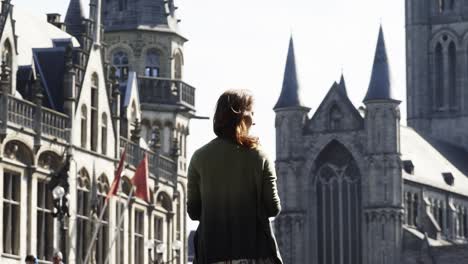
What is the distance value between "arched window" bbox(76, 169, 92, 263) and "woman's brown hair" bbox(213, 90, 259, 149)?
4184 cm

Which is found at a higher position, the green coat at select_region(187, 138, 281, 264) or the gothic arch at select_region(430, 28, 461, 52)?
the gothic arch at select_region(430, 28, 461, 52)

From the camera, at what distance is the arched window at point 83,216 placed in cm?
5331

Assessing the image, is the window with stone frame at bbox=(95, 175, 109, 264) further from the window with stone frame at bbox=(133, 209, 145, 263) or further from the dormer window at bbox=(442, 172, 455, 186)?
the dormer window at bbox=(442, 172, 455, 186)

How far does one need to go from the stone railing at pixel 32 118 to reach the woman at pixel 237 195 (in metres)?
36.3

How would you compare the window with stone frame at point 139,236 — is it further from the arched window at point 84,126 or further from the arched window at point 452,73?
the arched window at point 452,73

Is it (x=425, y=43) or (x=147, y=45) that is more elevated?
(x=425, y=43)

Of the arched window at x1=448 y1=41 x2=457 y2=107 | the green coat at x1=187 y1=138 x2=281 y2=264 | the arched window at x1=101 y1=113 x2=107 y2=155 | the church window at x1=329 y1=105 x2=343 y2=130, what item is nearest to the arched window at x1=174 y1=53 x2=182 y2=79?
the arched window at x1=101 y1=113 x2=107 y2=155

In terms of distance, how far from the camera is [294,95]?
13338 cm

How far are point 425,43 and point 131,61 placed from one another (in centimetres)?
8217

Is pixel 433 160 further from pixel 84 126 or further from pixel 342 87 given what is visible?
pixel 84 126

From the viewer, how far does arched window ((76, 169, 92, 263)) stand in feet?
175

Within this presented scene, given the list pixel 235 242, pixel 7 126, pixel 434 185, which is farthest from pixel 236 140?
pixel 434 185

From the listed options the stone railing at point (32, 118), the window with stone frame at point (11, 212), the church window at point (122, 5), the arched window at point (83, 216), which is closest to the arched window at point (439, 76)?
the church window at point (122, 5)

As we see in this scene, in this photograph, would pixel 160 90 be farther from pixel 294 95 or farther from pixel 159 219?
pixel 294 95
